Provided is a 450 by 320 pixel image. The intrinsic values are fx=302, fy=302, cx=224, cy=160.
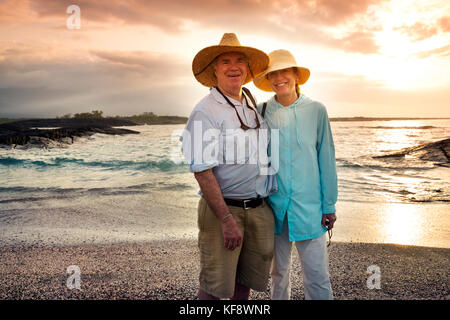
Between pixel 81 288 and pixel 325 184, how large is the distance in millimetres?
3017

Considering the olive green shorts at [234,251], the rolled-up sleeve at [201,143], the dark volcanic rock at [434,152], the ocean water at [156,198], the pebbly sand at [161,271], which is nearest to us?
the rolled-up sleeve at [201,143]

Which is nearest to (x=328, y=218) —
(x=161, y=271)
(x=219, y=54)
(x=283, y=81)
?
(x=283, y=81)

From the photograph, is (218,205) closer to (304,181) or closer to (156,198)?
(304,181)

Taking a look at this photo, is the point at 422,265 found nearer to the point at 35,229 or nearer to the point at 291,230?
the point at 291,230

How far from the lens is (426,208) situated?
7.89 meters

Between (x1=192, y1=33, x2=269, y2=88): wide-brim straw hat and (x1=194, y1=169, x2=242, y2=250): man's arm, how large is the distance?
1108mm

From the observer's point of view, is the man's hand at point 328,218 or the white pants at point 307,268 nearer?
the white pants at point 307,268

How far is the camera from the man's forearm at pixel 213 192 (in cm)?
230

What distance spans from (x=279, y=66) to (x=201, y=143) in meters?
1.03

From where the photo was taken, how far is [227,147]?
240 centimetres

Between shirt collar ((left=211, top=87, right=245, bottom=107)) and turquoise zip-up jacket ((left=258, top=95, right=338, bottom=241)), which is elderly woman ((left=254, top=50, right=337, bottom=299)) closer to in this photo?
→ turquoise zip-up jacket ((left=258, top=95, right=338, bottom=241))

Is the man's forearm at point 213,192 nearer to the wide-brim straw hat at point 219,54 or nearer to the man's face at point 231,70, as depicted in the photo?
the man's face at point 231,70

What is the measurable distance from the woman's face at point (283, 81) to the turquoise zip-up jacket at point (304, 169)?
0.48 ft

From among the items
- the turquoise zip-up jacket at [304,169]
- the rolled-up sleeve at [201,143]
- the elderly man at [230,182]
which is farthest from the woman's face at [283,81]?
the rolled-up sleeve at [201,143]
